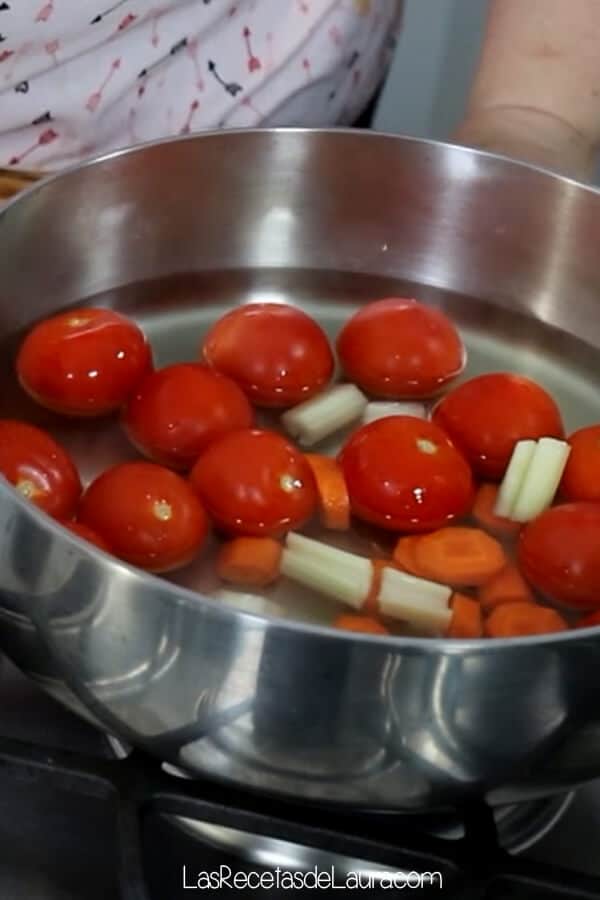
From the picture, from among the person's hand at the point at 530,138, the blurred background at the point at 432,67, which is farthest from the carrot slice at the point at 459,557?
the blurred background at the point at 432,67

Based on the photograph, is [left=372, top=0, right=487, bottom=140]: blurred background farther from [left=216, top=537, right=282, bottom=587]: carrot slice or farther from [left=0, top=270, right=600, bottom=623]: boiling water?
[left=216, top=537, right=282, bottom=587]: carrot slice

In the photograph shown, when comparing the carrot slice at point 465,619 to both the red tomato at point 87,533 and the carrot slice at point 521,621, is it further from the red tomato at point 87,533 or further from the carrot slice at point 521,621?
the red tomato at point 87,533

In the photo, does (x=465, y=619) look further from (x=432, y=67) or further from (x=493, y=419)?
(x=432, y=67)

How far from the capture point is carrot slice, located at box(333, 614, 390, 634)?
1.65ft

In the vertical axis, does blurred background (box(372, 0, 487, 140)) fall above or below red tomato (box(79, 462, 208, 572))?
below

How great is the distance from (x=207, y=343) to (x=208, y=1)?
213 millimetres

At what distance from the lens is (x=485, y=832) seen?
1.52 feet

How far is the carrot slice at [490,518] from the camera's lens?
1.96 feet

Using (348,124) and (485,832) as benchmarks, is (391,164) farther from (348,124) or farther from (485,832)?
(485,832)

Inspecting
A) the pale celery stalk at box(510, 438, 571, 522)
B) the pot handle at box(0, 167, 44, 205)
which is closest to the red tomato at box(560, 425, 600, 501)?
the pale celery stalk at box(510, 438, 571, 522)

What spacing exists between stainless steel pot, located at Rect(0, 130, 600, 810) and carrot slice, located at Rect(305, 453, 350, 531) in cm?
8

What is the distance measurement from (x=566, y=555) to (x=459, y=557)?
5 centimetres

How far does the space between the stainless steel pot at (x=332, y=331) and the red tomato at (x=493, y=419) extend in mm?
53

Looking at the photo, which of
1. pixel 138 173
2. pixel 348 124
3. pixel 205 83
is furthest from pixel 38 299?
pixel 348 124
